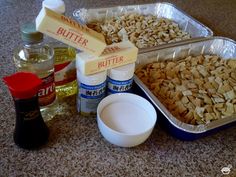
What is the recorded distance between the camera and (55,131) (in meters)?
0.63

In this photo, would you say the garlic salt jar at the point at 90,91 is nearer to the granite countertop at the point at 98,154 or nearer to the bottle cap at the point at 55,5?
the granite countertop at the point at 98,154

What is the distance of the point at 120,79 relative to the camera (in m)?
0.63

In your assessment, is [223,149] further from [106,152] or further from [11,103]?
[11,103]

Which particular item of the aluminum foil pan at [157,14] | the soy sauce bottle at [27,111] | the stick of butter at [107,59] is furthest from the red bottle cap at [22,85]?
the aluminum foil pan at [157,14]

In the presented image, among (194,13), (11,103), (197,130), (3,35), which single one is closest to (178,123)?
(197,130)

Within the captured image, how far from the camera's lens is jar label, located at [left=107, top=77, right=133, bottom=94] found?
640mm

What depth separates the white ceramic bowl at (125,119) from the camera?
575mm

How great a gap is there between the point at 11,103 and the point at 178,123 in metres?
0.38

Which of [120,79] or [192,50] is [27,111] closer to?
[120,79]

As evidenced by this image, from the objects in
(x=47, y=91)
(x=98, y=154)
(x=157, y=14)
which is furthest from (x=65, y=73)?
(x=157, y=14)

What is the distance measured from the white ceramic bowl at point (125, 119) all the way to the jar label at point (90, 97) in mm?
18

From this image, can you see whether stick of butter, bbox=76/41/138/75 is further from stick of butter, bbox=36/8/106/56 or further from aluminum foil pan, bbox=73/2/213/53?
aluminum foil pan, bbox=73/2/213/53

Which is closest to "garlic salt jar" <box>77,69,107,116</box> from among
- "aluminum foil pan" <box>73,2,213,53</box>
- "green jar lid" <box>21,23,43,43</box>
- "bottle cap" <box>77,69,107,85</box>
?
"bottle cap" <box>77,69,107,85</box>

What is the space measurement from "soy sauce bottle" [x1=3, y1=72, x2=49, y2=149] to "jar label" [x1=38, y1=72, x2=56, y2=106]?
0.05 metres
